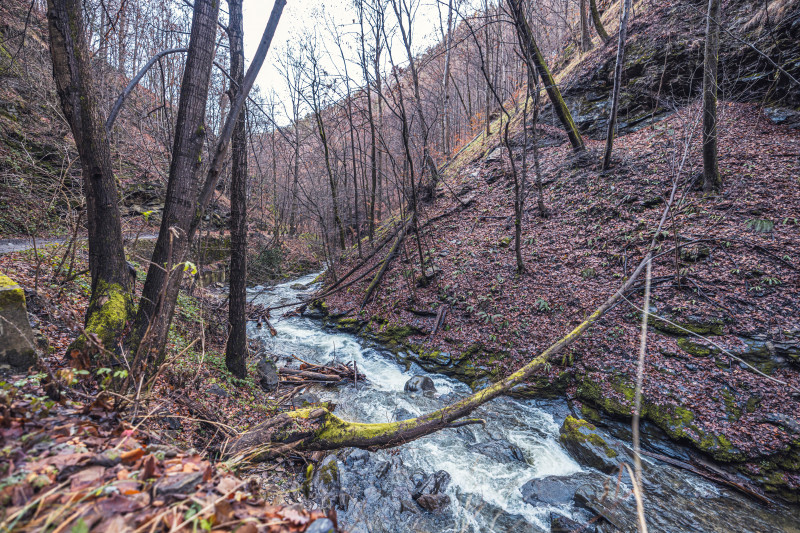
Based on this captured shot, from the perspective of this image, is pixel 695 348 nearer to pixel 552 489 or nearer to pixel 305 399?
pixel 552 489

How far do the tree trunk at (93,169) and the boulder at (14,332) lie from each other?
0.90m

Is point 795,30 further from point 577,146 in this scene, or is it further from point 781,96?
point 577,146

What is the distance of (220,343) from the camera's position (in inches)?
277

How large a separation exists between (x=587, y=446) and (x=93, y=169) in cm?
765

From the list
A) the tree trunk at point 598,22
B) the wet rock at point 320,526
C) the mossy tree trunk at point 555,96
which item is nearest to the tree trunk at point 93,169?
the wet rock at point 320,526

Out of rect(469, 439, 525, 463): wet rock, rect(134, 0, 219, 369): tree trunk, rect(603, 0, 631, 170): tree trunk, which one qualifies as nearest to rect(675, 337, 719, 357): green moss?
rect(469, 439, 525, 463): wet rock

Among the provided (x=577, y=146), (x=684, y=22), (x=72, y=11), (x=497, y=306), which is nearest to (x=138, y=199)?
(x=72, y=11)

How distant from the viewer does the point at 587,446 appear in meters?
4.76

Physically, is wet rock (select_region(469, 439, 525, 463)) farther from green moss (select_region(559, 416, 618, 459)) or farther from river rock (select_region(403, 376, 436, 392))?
river rock (select_region(403, 376, 436, 392))

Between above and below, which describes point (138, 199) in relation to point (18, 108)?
below

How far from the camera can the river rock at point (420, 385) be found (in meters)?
6.75

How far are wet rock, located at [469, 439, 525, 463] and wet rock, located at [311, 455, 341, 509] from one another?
223 cm

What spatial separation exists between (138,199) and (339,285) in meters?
8.77

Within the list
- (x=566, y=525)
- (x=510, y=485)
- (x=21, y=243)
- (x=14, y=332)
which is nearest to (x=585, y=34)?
(x=510, y=485)
